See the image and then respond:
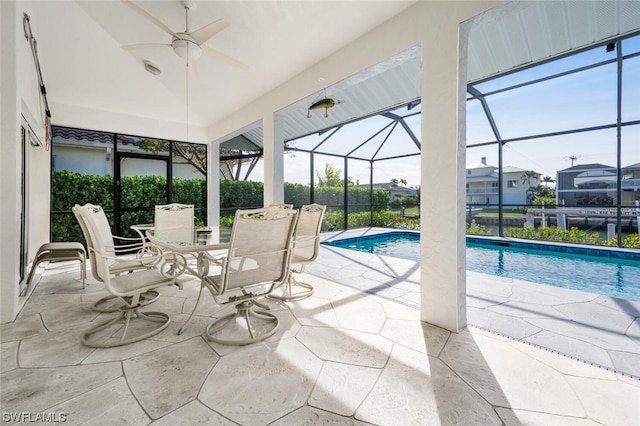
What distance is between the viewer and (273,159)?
14.9ft

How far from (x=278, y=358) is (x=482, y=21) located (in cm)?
308

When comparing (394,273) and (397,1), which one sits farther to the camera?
(394,273)

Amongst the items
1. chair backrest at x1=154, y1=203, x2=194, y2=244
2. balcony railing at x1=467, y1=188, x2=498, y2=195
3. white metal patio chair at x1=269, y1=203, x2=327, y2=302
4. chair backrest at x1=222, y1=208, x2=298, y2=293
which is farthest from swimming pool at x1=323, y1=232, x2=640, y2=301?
chair backrest at x1=222, y1=208, x2=298, y2=293

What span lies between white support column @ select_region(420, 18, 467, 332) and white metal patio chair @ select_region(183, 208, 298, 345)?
4.23ft

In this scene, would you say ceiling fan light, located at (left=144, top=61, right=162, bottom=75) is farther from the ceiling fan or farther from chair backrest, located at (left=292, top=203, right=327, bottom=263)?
chair backrest, located at (left=292, top=203, right=327, bottom=263)

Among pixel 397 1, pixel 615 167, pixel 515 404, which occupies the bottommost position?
pixel 515 404

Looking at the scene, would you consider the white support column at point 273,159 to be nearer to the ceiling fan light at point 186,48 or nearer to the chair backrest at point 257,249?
the ceiling fan light at point 186,48

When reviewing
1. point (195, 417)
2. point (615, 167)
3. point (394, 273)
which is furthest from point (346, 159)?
point (195, 417)

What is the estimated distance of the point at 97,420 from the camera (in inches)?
53.6

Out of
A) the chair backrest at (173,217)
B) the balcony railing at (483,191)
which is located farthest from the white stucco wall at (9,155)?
the balcony railing at (483,191)

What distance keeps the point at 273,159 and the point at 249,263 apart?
8.99 feet

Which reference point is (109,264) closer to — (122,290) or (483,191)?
(122,290)

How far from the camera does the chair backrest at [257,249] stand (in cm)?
197

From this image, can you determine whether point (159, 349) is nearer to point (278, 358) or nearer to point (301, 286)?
point (278, 358)
